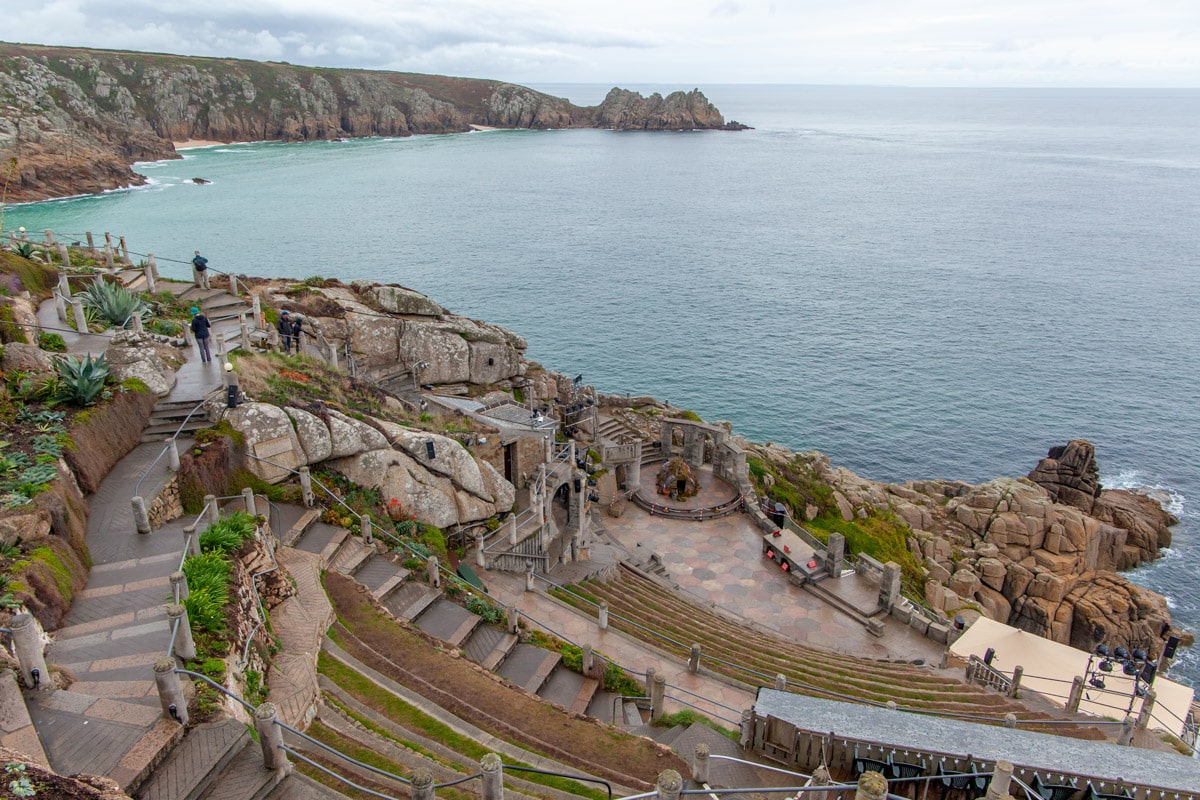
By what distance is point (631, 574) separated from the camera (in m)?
28.9

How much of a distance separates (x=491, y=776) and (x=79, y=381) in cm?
1607

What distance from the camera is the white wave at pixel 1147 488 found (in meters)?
47.8

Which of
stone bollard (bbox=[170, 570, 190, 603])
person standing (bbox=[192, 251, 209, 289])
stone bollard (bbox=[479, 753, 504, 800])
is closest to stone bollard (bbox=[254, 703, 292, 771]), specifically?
stone bollard (bbox=[479, 753, 504, 800])

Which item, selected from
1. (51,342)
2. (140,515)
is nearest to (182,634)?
(140,515)

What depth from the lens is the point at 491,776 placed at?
1089 cm

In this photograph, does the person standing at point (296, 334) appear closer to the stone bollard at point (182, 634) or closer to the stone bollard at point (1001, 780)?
the stone bollard at point (182, 634)

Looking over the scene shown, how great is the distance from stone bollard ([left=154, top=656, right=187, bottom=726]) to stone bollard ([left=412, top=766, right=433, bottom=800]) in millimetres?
3911

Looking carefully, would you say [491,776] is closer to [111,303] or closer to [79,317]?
[79,317]

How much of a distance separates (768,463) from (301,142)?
185 m

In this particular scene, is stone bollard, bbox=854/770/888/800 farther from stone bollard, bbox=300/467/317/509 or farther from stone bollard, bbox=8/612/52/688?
stone bollard, bbox=300/467/317/509

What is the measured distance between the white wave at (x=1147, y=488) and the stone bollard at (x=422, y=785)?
53.5 meters

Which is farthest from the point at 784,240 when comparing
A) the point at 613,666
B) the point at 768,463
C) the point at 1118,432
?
the point at 613,666

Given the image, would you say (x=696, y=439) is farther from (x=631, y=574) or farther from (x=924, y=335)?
(x=924, y=335)

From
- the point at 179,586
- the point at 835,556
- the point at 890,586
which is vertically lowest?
the point at 890,586
